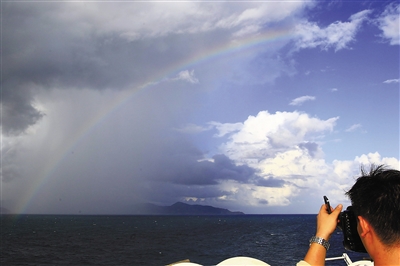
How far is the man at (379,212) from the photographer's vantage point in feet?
7.27

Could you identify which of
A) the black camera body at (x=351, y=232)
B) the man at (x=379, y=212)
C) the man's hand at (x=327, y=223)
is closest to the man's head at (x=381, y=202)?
the man at (x=379, y=212)

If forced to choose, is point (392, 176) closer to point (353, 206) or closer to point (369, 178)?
point (369, 178)

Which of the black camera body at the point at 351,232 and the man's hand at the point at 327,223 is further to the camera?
the man's hand at the point at 327,223

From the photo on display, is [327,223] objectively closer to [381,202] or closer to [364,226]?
[364,226]

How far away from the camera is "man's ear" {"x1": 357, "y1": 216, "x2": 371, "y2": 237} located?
7.50 feet

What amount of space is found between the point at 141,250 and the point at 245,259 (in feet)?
213

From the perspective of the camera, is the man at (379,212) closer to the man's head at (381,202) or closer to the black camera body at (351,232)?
the man's head at (381,202)

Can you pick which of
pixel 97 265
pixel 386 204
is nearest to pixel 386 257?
pixel 386 204

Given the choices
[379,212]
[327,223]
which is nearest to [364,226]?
[379,212]

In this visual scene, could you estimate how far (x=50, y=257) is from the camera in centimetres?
5869

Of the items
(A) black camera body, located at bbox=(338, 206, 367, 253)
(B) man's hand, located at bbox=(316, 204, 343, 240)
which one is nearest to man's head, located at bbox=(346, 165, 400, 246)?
(A) black camera body, located at bbox=(338, 206, 367, 253)

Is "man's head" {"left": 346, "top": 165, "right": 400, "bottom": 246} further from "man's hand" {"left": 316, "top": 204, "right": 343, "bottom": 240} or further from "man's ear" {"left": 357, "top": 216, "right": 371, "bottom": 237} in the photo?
"man's hand" {"left": 316, "top": 204, "right": 343, "bottom": 240}

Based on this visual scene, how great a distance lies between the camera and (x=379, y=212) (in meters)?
2.25

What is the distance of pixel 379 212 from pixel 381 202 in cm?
6
